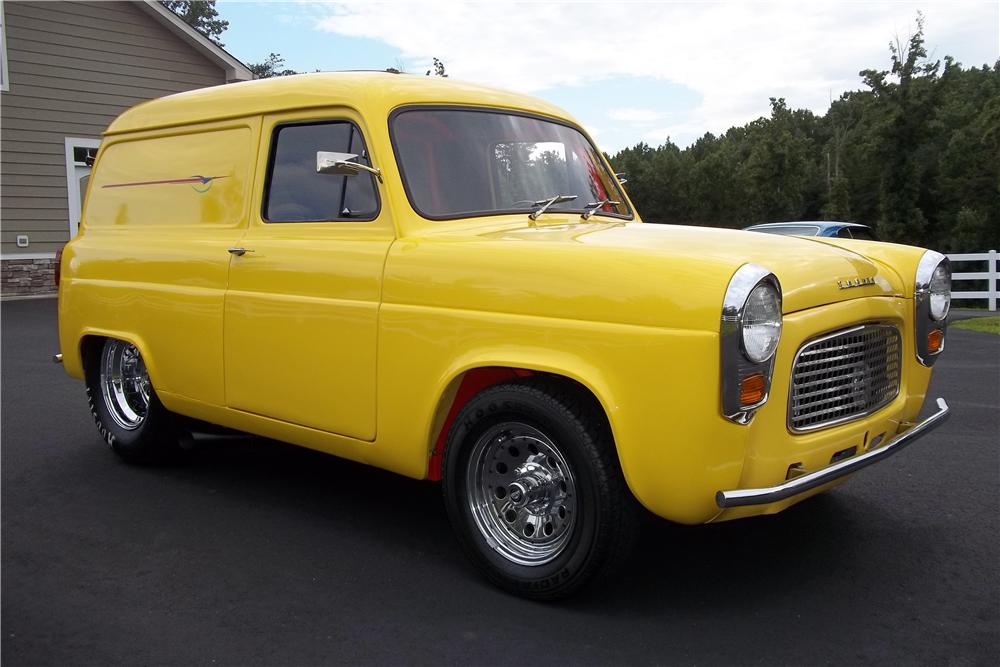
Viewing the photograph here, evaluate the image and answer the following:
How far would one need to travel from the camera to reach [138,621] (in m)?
3.34

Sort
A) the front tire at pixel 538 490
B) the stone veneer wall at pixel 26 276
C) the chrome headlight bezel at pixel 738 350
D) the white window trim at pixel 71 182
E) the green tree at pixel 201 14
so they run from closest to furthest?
the chrome headlight bezel at pixel 738 350 → the front tire at pixel 538 490 → the stone veneer wall at pixel 26 276 → the white window trim at pixel 71 182 → the green tree at pixel 201 14

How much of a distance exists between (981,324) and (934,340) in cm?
1072

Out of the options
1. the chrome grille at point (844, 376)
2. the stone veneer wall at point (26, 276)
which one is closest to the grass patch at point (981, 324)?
the chrome grille at point (844, 376)

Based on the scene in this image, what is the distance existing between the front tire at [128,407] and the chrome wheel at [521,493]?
97.8 inches

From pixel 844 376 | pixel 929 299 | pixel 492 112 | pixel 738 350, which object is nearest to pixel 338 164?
pixel 492 112

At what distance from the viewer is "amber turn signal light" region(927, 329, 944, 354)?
3910mm

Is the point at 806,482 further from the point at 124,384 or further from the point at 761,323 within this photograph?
the point at 124,384

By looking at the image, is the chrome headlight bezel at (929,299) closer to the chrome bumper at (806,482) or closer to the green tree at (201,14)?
the chrome bumper at (806,482)

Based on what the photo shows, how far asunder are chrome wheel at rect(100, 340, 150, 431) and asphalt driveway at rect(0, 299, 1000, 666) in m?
0.33

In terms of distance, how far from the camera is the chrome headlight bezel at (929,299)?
3.84 meters

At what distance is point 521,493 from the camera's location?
3.50 m

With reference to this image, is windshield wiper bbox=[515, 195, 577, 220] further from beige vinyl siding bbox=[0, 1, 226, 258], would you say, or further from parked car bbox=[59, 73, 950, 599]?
beige vinyl siding bbox=[0, 1, 226, 258]

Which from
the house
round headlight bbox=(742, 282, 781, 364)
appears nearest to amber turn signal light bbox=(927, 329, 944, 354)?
round headlight bbox=(742, 282, 781, 364)

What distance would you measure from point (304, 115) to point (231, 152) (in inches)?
21.8
